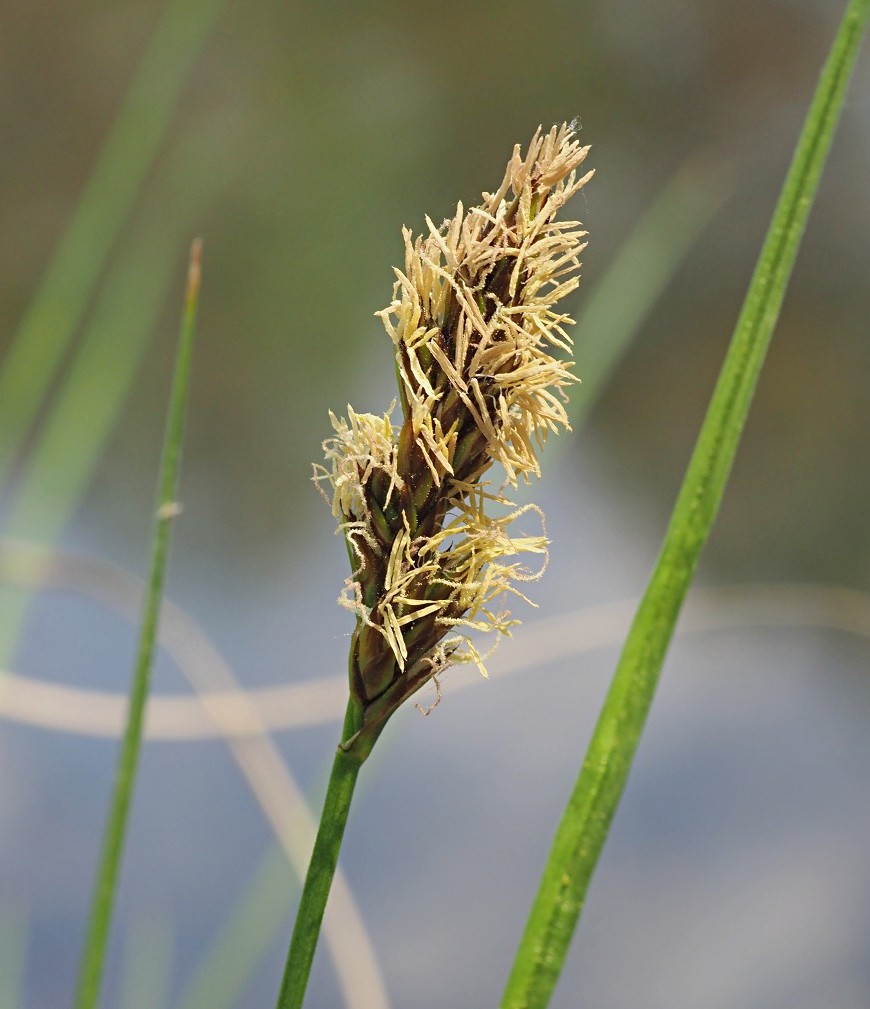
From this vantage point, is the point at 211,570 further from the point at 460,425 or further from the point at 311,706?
the point at 460,425

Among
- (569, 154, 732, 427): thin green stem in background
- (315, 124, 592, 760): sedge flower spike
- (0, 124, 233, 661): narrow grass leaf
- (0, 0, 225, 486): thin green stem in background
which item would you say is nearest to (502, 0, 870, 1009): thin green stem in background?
(315, 124, 592, 760): sedge flower spike

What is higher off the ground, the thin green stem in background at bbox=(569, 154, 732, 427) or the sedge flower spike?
the thin green stem in background at bbox=(569, 154, 732, 427)

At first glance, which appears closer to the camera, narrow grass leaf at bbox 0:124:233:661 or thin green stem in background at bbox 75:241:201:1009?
thin green stem in background at bbox 75:241:201:1009

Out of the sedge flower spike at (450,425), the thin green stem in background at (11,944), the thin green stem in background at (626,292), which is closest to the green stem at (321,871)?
the sedge flower spike at (450,425)

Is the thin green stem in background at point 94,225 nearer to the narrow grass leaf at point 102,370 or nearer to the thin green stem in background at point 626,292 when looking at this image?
the narrow grass leaf at point 102,370

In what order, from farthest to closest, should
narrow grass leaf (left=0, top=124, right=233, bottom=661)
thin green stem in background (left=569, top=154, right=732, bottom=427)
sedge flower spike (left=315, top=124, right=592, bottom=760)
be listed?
narrow grass leaf (left=0, top=124, right=233, bottom=661) → thin green stem in background (left=569, top=154, right=732, bottom=427) → sedge flower spike (left=315, top=124, right=592, bottom=760)

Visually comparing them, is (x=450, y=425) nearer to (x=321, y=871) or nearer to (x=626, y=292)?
(x=321, y=871)

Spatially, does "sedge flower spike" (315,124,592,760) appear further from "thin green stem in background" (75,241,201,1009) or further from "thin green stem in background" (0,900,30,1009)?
"thin green stem in background" (0,900,30,1009)

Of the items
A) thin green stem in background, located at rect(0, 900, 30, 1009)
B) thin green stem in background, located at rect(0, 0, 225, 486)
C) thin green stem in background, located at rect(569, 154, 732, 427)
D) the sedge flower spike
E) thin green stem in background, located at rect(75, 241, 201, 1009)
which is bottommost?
the sedge flower spike

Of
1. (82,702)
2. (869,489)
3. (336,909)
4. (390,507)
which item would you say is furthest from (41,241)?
(390,507)
